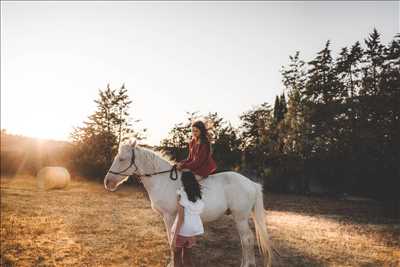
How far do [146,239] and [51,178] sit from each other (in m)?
14.4

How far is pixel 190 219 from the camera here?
3961 mm

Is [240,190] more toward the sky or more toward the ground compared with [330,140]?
more toward the ground

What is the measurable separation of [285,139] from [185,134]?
344 inches

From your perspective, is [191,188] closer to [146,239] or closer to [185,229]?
[185,229]

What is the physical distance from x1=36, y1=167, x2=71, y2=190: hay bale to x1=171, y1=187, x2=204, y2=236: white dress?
18.1 metres

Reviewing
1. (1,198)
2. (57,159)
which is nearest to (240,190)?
(1,198)

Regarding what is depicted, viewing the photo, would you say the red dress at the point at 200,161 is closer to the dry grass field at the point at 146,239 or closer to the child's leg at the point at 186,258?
the child's leg at the point at 186,258

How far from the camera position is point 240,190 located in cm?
552

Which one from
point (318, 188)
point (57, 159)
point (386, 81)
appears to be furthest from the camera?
point (57, 159)

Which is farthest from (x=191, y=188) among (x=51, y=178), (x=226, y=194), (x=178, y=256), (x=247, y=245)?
(x=51, y=178)

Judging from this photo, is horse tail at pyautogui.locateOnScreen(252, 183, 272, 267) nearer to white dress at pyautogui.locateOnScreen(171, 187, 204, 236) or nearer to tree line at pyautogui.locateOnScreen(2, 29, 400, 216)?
white dress at pyautogui.locateOnScreen(171, 187, 204, 236)

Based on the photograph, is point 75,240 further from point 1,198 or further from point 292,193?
point 292,193

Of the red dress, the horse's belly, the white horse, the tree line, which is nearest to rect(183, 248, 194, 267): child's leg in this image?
the white horse

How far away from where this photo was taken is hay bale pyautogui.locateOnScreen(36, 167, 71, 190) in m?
19.4
